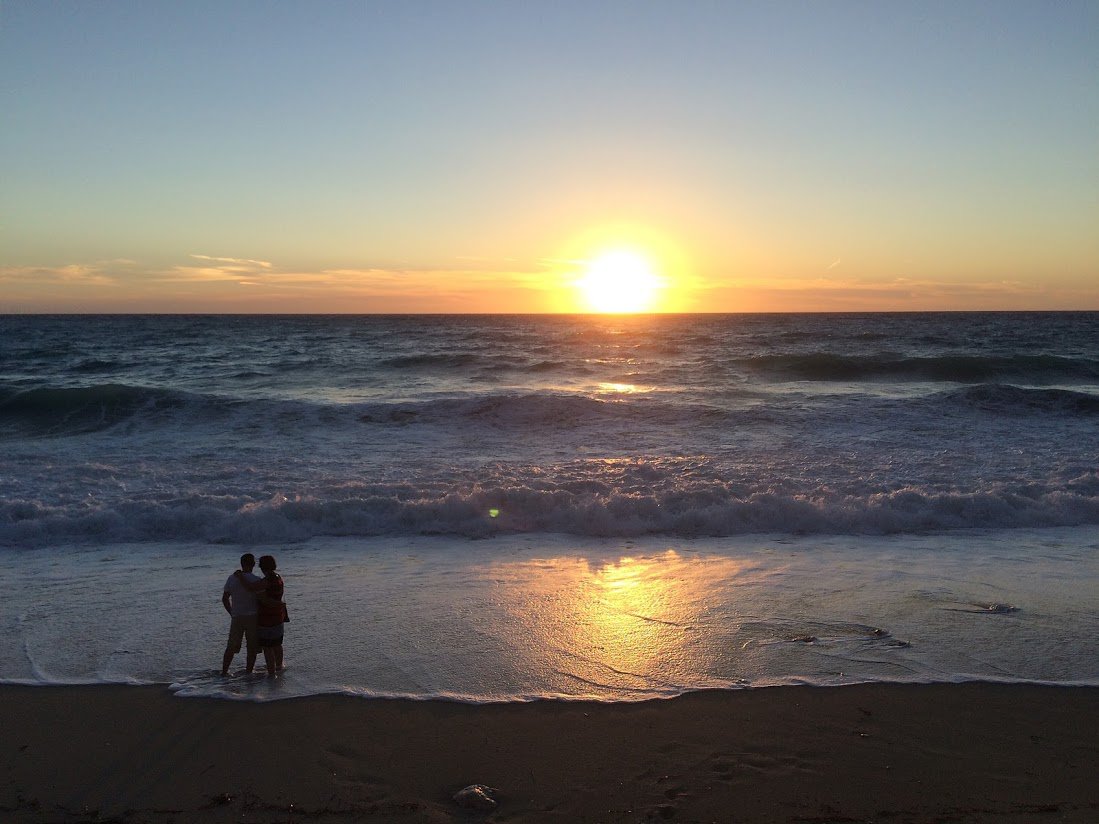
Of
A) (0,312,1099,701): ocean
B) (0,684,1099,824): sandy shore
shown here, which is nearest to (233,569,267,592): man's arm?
(0,312,1099,701): ocean

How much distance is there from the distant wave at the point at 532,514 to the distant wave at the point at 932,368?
19.5 metres

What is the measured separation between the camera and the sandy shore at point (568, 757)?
414 centimetres

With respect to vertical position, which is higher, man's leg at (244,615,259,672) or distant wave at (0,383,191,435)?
distant wave at (0,383,191,435)

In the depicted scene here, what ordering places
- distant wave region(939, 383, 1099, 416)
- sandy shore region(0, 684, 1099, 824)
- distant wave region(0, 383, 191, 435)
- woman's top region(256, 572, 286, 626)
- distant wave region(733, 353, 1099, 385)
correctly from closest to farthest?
sandy shore region(0, 684, 1099, 824)
woman's top region(256, 572, 286, 626)
distant wave region(0, 383, 191, 435)
distant wave region(939, 383, 1099, 416)
distant wave region(733, 353, 1099, 385)

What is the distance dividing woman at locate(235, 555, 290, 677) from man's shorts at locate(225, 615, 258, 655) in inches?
1.8

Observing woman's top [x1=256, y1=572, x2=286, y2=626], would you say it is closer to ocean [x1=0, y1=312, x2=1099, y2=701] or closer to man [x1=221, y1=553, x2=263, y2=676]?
man [x1=221, y1=553, x2=263, y2=676]

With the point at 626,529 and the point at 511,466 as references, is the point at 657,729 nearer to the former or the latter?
the point at 626,529

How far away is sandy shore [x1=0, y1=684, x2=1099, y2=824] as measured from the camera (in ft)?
13.6

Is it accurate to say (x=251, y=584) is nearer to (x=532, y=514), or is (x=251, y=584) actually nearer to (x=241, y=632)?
(x=241, y=632)

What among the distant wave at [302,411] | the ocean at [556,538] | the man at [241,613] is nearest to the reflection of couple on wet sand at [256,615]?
the man at [241,613]

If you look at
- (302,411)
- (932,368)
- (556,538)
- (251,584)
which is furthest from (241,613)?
(932,368)

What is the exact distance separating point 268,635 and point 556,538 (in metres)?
4.96

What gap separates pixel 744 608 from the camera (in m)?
7.11

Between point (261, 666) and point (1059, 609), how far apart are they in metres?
7.04
